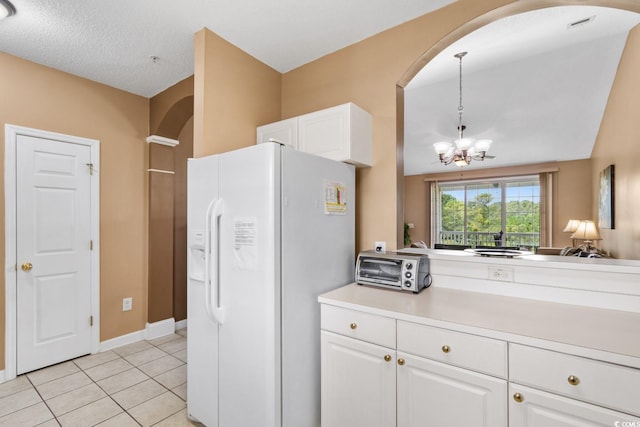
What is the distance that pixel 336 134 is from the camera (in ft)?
6.60

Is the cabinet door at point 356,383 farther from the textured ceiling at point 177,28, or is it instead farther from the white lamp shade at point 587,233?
the white lamp shade at point 587,233

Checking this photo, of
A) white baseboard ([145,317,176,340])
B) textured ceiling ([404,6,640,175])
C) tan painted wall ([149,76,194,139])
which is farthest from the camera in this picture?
white baseboard ([145,317,176,340])

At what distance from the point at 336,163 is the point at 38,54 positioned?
2.63m

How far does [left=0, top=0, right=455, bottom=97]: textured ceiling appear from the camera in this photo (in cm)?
190

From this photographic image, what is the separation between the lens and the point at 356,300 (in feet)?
5.31

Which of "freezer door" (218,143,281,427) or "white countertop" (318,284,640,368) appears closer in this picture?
"white countertop" (318,284,640,368)

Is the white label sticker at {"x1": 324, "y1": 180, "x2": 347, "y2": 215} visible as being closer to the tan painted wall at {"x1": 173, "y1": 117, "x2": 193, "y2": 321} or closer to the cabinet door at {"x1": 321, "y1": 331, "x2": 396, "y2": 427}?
the cabinet door at {"x1": 321, "y1": 331, "x2": 396, "y2": 427}

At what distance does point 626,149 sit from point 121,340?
5.37m

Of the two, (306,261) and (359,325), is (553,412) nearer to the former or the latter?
(359,325)

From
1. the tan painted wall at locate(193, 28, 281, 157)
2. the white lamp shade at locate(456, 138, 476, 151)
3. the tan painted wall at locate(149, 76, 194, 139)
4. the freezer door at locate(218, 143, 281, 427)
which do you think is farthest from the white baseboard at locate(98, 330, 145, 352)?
the white lamp shade at locate(456, 138, 476, 151)

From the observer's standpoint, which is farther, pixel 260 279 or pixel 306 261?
pixel 306 261

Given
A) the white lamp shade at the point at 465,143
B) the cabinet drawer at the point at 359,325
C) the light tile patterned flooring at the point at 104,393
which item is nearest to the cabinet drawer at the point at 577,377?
the cabinet drawer at the point at 359,325

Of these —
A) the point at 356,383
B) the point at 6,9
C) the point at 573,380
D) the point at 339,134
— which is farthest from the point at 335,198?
the point at 6,9

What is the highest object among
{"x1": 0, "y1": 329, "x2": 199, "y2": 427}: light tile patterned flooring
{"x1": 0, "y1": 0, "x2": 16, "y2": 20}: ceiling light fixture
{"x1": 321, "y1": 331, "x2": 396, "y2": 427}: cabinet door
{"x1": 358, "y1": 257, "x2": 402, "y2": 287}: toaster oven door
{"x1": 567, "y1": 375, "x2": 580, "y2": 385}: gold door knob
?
{"x1": 0, "y1": 0, "x2": 16, "y2": 20}: ceiling light fixture
